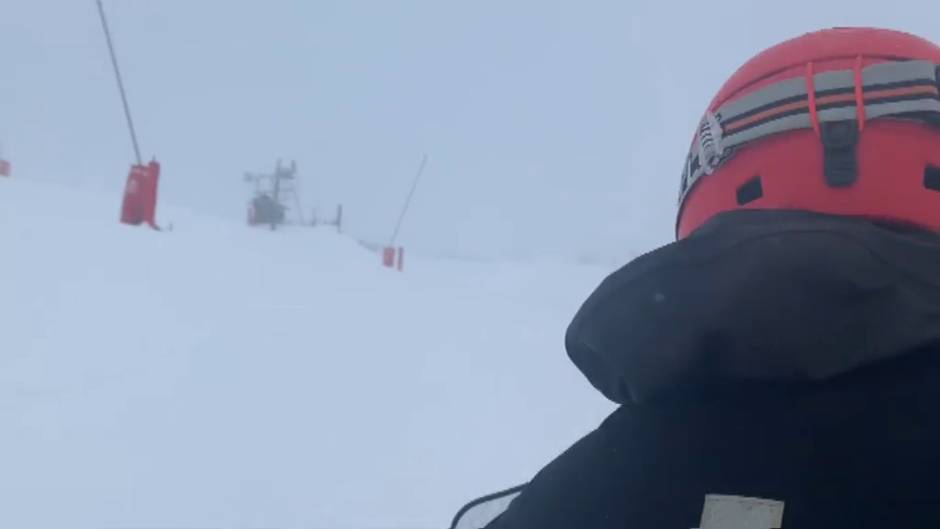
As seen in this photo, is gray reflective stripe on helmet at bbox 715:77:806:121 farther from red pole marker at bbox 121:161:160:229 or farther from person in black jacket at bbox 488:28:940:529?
red pole marker at bbox 121:161:160:229

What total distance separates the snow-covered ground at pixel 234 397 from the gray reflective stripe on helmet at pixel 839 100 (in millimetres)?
2627

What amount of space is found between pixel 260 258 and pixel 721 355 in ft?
34.9

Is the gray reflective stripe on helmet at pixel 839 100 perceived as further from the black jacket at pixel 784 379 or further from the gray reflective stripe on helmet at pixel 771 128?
the black jacket at pixel 784 379

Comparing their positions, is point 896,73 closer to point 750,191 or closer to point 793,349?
point 750,191

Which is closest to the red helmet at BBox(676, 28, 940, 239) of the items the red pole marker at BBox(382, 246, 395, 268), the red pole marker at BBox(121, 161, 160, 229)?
the red pole marker at BBox(121, 161, 160, 229)

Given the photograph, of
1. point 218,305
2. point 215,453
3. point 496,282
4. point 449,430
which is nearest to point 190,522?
point 215,453

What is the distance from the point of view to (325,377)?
17.5 ft

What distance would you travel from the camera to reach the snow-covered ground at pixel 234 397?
3.36 meters

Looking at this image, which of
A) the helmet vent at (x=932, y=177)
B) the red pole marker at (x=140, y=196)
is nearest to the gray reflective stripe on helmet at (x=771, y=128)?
the helmet vent at (x=932, y=177)

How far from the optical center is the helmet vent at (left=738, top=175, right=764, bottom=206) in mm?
981

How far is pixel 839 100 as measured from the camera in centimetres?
94

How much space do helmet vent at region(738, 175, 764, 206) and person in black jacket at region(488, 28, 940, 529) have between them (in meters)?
0.02

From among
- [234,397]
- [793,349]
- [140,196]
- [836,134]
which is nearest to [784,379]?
[793,349]

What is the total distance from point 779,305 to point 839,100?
0.93ft
